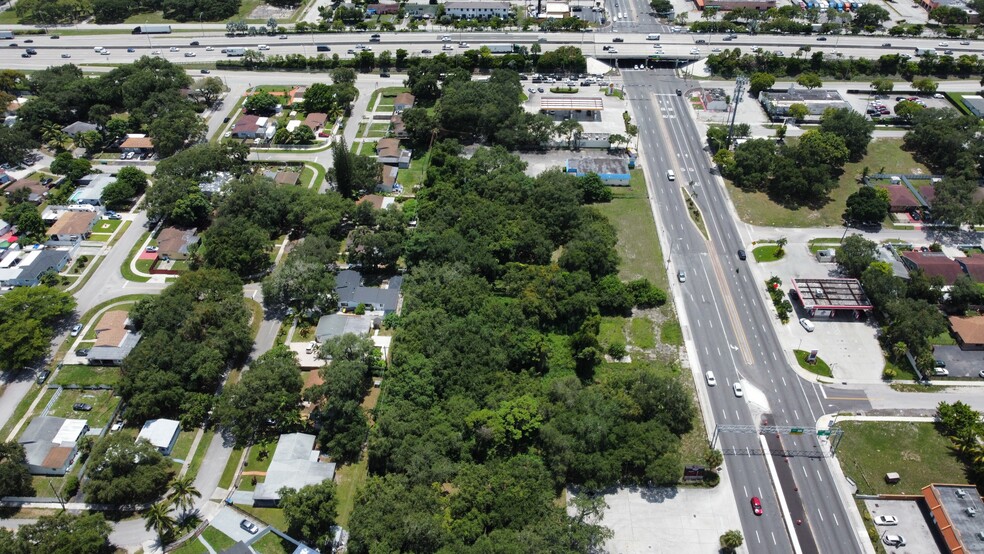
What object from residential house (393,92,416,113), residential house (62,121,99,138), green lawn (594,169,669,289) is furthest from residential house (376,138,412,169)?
residential house (62,121,99,138)

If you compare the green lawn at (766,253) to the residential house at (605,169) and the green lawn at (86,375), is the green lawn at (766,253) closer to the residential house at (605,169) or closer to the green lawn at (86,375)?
the residential house at (605,169)

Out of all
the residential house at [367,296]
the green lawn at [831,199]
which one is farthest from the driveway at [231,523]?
the green lawn at [831,199]

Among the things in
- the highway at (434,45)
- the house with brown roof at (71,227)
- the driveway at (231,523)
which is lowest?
the driveway at (231,523)

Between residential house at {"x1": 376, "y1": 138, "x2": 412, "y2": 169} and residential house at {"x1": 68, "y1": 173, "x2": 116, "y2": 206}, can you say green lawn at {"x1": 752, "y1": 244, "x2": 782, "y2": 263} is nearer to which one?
residential house at {"x1": 376, "y1": 138, "x2": 412, "y2": 169}

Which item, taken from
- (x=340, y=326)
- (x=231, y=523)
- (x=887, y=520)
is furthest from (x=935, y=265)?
(x=231, y=523)

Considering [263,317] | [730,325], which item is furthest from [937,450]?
[263,317]

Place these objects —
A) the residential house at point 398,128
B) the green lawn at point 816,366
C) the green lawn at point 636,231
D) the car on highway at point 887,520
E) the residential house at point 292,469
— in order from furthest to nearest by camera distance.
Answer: the residential house at point 398,128
the green lawn at point 636,231
the green lawn at point 816,366
the residential house at point 292,469
the car on highway at point 887,520

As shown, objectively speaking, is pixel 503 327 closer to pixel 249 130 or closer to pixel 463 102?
pixel 463 102
